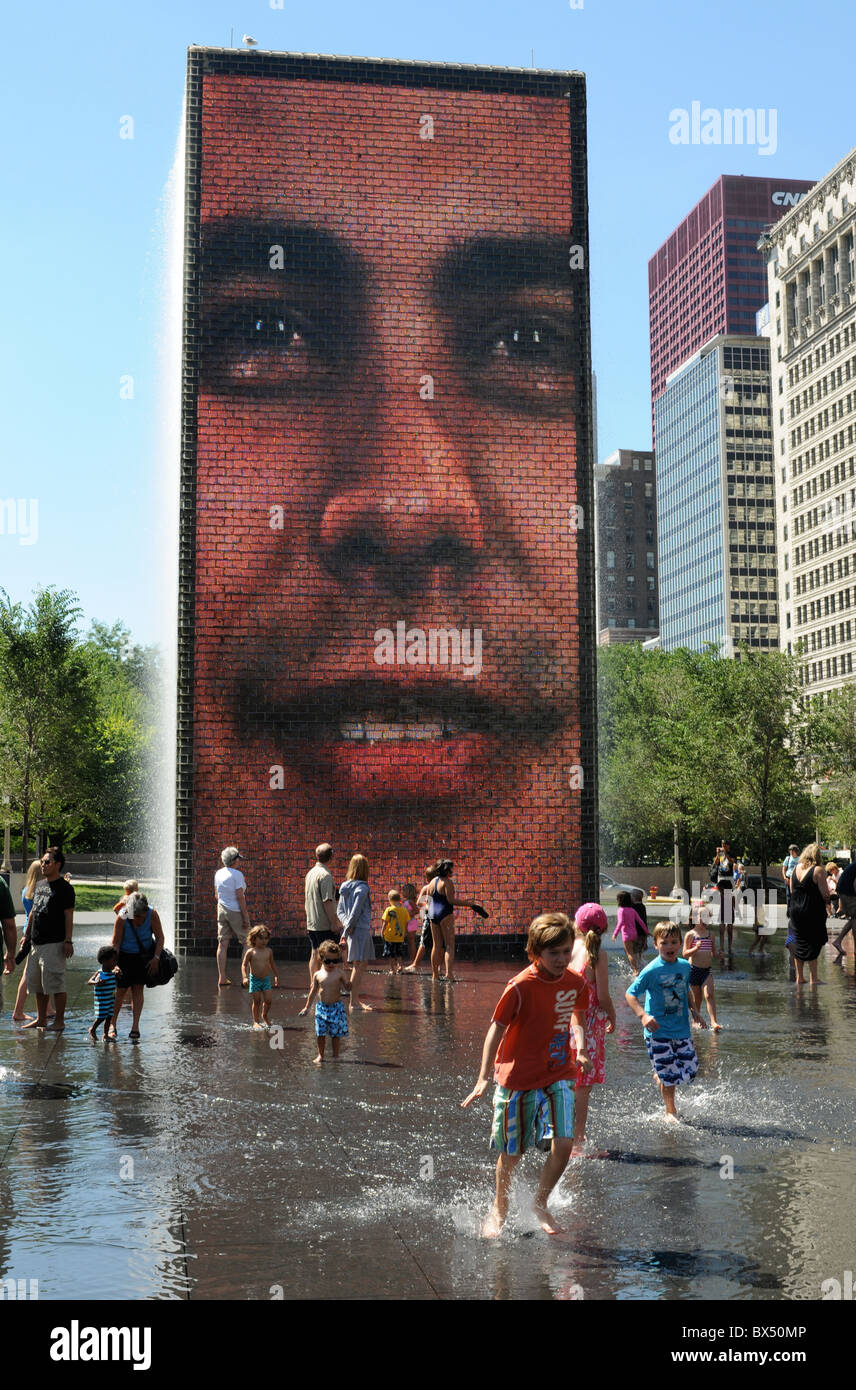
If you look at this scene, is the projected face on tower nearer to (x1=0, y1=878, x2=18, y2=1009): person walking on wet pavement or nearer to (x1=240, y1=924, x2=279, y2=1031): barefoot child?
(x1=240, y1=924, x2=279, y2=1031): barefoot child

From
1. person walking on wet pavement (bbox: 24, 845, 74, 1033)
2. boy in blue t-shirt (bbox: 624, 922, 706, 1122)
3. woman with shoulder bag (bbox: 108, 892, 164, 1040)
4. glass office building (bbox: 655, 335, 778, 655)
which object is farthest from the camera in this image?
glass office building (bbox: 655, 335, 778, 655)

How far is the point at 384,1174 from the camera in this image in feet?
24.8

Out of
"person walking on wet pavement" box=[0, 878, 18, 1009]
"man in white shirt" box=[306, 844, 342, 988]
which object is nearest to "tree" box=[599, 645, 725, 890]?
"man in white shirt" box=[306, 844, 342, 988]

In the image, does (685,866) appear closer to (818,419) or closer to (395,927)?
(395,927)

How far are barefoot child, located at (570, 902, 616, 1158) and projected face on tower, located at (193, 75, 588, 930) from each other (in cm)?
1296

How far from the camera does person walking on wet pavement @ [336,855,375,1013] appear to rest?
14.3 meters

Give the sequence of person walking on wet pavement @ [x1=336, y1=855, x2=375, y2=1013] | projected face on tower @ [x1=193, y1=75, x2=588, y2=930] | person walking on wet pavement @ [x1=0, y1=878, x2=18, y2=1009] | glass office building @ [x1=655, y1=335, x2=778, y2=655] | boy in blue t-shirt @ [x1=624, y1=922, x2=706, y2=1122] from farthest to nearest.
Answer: glass office building @ [x1=655, y1=335, x2=778, y2=655], projected face on tower @ [x1=193, y1=75, x2=588, y2=930], person walking on wet pavement @ [x1=336, y1=855, x2=375, y2=1013], person walking on wet pavement @ [x1=0, y1=878, x2=18, y2=1009], boy in blue t-shirt @ [x1=624, y1=922, x2=706, y2=1122]

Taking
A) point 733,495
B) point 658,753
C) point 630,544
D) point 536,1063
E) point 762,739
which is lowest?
point 536,1063

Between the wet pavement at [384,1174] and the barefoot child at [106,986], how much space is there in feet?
0.94

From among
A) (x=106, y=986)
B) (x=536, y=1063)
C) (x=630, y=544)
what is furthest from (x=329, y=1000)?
(x=630, y=544)

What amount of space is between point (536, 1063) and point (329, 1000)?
501 centimetres

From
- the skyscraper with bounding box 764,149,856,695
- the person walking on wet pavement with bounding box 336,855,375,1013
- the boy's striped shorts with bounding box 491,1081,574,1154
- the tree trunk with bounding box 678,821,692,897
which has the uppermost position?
the skyscraper with bounding box 764,149,856,695
